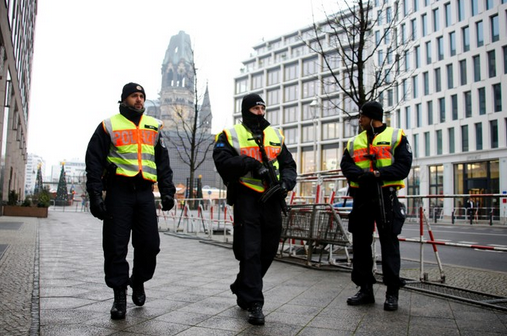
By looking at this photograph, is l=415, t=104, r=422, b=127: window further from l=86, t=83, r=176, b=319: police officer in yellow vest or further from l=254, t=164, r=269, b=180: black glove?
l=86, t=83, r=176, b=319: police officer in yellow vest

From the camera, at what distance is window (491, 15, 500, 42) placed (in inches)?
1490

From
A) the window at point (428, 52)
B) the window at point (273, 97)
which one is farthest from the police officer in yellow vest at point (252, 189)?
the window at point (273, 97)

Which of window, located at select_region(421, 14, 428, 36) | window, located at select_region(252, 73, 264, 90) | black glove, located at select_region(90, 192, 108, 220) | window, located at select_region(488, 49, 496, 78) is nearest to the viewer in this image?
black glove, located at select_region(90, 192, 108, 220)

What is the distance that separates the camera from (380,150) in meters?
4.62

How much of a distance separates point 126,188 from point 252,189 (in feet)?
3.66

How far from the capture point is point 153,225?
416 cm

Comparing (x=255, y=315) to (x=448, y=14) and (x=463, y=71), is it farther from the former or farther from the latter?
(x=448, y=14)

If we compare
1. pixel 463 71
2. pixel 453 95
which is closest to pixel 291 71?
pixel 453 95

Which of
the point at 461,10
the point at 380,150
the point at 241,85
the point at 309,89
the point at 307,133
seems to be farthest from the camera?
the point at 241,85

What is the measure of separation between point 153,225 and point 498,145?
3922 cm

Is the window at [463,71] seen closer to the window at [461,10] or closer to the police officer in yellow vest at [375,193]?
the window at [461,10]

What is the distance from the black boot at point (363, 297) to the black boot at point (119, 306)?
2096mm

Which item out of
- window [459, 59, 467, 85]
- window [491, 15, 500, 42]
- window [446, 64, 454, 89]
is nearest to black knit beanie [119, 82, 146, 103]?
window [491, 15, 500, 42]

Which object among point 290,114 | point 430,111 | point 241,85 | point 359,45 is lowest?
point 359,45
